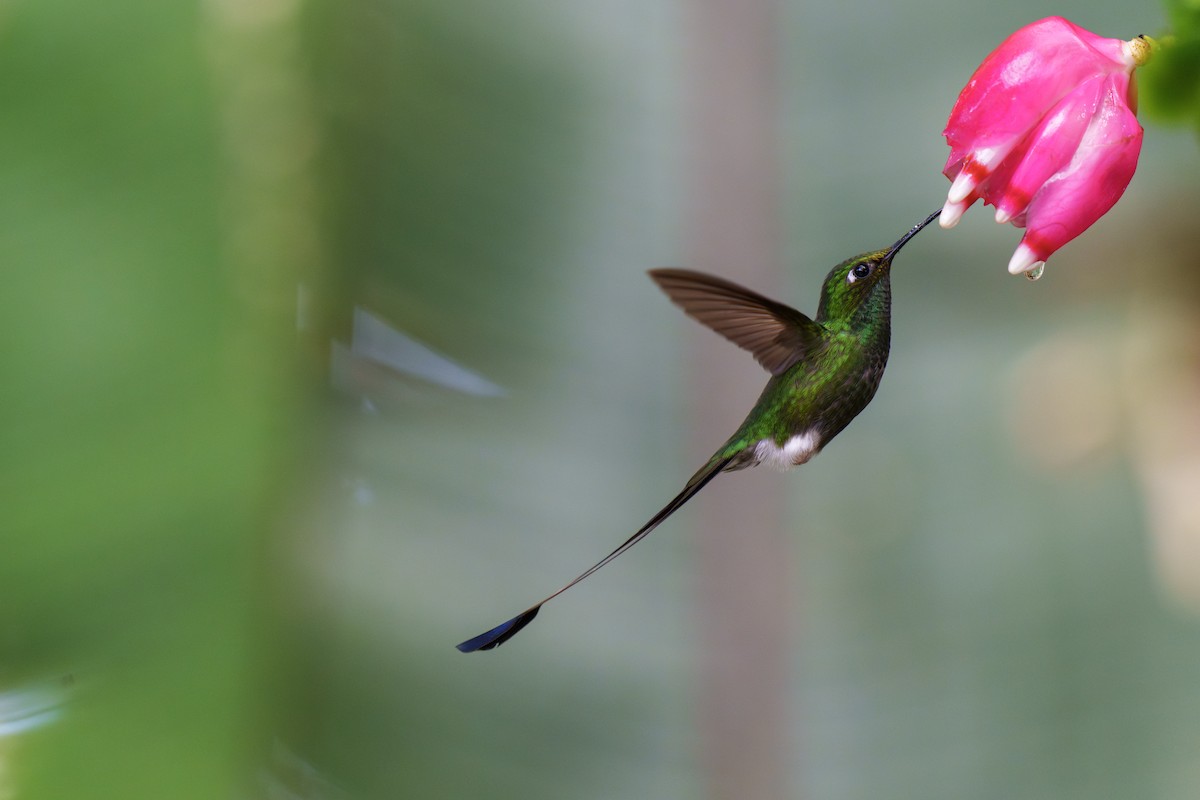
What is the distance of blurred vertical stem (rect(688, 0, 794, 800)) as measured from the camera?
852 millimetres

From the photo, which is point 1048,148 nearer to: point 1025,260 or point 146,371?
point 1025,260

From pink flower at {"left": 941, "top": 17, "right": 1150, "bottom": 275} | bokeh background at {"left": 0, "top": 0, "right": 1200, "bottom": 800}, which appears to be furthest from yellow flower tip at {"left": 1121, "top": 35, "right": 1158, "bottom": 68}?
bokeh background at {"left": 0, "top": 0, "right": 1200, "bottom": 800}

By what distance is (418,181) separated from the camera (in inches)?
35.2

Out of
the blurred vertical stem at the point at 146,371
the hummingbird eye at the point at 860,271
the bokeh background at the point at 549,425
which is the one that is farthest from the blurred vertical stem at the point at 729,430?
the hummingbird eye at the point at 860,271

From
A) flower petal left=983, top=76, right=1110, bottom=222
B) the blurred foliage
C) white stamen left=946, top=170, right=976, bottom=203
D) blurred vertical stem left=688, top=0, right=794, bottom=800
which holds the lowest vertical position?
blurred vertical stem left=688, top=0, right=794, bottom=800

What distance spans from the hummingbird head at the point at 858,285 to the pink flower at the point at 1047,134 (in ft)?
0.11

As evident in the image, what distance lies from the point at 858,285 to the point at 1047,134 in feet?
0.28

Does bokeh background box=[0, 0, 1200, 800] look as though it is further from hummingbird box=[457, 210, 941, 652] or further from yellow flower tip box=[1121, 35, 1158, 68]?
yellow flower tip box=[1121, 35, 1158, 68]

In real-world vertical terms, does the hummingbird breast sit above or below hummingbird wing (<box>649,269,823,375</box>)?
below

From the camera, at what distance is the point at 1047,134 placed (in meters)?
0.35

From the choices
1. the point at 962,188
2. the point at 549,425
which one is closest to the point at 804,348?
the point at 962,188

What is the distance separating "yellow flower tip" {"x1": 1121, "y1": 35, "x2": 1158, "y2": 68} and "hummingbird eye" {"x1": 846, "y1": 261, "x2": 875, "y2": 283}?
11 centimetres

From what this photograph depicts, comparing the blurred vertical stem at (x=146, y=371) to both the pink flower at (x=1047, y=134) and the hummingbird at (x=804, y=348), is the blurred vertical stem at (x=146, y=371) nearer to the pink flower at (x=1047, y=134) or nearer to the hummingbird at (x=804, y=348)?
the hummingbird at (x=804, y=348)

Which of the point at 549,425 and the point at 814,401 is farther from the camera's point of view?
the point at 549,425
